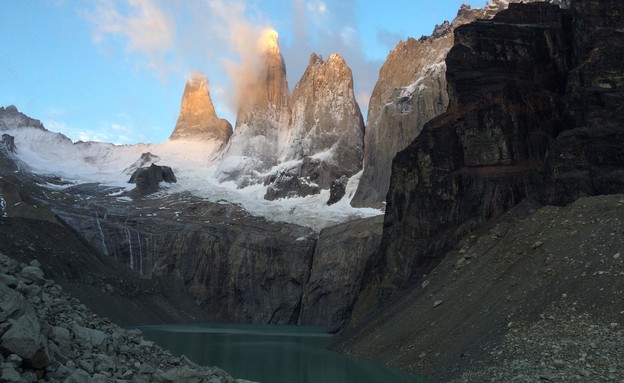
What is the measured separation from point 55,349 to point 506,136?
48.6 m

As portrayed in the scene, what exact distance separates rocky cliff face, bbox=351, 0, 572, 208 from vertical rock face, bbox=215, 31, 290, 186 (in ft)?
140

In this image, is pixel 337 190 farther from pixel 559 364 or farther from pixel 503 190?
pixel 559 364

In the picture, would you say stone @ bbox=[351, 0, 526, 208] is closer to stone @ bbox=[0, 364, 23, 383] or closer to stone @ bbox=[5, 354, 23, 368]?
stone @ bbox=[5, 354, 23, 368]

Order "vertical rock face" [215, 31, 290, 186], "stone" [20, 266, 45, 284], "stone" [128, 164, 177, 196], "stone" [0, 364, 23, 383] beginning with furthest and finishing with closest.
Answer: "vertical rock face" [215, 31, 290, 186], "stone" [128, 164, 177, 196], "stone" [20, 266, 45, 284], "stone" [0, 364, 23, 383]

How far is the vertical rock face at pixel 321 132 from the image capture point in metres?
161

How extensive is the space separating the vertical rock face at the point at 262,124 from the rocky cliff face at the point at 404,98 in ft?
140

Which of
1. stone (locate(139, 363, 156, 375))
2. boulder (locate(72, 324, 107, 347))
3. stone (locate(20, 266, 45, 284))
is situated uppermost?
stone (locate(20, 266, 45, 284))

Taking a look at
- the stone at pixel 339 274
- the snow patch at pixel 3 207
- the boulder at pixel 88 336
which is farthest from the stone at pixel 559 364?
the snow patch at pixel 3 207

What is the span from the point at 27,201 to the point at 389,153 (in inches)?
2882

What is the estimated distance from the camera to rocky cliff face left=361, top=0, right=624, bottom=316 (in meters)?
49.9

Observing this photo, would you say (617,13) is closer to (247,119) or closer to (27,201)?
(27,201)

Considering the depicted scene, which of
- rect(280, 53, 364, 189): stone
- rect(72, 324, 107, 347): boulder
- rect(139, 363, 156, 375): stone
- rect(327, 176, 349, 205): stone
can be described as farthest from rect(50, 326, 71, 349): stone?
rect(280, 53, 364, 189): stone

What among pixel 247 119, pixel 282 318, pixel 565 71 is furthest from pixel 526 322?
pixel 247 119

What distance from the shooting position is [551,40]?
206ft
